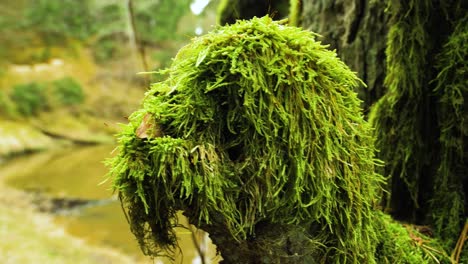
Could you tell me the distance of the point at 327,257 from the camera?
136 cm

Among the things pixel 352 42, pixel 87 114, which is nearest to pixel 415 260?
pixel 352 42

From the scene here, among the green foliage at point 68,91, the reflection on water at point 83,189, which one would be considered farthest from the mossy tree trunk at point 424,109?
the green foliage at point 68,91

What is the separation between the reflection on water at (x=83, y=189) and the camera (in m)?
9.06

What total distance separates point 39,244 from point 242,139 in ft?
28.3

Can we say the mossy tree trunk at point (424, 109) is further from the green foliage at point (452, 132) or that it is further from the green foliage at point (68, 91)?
the green foliage at point (68, 91)

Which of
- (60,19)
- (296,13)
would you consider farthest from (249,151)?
(60,19)

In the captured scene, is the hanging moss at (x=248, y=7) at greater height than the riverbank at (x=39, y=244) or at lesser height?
greater

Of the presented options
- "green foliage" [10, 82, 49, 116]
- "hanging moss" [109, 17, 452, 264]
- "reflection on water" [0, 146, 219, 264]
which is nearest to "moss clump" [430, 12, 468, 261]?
"hanging moss" [109, 17, 452, 264]

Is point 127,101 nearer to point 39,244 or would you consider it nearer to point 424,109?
point 39,244

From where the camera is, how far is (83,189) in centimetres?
1235

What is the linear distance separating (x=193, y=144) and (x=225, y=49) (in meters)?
0.30

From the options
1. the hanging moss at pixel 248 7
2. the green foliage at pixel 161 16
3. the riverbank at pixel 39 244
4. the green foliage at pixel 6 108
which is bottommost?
the riverbank at pixel 39 244

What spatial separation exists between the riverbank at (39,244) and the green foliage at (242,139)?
24.0 ft

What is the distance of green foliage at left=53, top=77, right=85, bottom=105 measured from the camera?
18.6m
